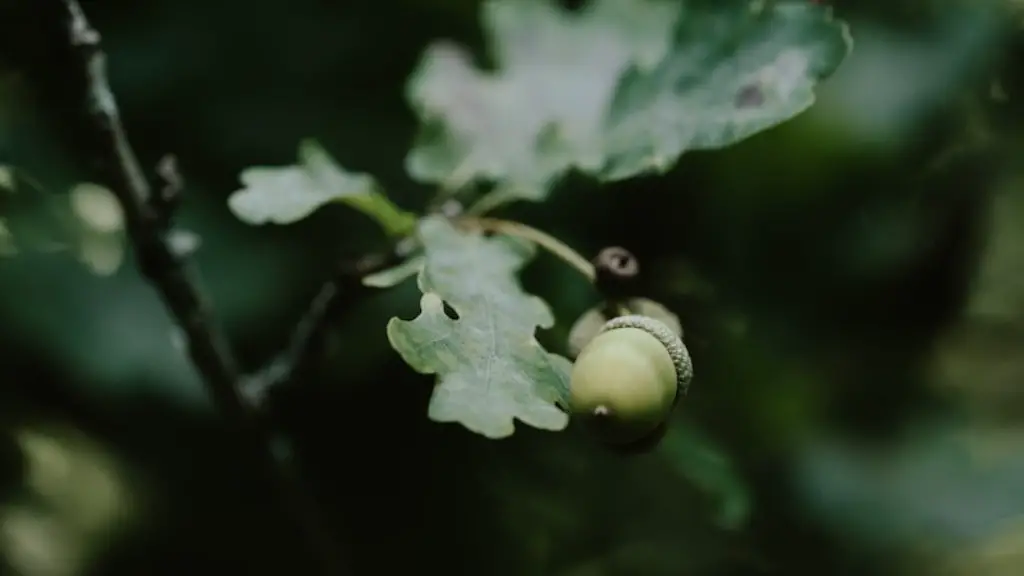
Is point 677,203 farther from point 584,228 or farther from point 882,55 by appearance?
point 882,55

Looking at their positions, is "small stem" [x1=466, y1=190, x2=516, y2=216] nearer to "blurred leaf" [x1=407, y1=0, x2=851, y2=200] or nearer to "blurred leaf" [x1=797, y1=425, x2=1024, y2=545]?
"blurred leaf" [x1=407, y1=0, x2=851, y2=200]

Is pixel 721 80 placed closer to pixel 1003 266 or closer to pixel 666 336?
pixel 666 336

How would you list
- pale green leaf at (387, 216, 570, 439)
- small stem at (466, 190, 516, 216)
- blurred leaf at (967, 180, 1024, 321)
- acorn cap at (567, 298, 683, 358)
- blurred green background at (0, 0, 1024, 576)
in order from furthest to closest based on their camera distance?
blurred leaf at (967, 180, 1024, 321)
blurred green background at (0, 0, 1024, 576)
small stem at (466, 190, 516, 216)
acorn cap at (567, 298, 683, 358)
pale green leaf at (387, 216, 570, 439)

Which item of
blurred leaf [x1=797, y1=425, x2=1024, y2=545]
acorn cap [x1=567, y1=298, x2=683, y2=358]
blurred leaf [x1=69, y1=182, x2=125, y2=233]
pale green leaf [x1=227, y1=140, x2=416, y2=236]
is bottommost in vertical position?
acorn cap [x1=567, y1=298, x2=683, y2=358]

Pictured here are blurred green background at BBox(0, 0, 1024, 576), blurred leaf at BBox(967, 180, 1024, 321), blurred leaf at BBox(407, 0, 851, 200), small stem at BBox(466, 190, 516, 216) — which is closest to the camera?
blurred leaf at BBox(407, 0, 851, 200)

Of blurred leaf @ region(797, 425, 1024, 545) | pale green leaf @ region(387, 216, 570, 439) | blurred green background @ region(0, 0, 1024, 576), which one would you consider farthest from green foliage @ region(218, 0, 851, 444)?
blurred leaf @ region(797, 425, 1024, 545)

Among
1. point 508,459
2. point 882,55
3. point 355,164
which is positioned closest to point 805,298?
point 882,55

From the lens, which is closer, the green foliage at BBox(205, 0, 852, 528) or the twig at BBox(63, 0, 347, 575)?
the green foliage at BBox(205, 0, 852, 528)

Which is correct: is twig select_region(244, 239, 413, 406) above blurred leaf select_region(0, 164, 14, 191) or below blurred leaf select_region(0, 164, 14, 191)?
below
